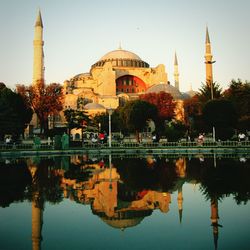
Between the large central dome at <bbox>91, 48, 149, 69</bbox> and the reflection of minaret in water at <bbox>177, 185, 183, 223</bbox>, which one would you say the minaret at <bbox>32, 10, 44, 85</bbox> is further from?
the reflection of minaret in water at <bbox>177, 185, 183, 223</bbox>

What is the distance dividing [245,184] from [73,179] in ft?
13.6

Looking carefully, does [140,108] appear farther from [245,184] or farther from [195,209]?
[195,209]

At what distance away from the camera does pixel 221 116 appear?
23.1 m

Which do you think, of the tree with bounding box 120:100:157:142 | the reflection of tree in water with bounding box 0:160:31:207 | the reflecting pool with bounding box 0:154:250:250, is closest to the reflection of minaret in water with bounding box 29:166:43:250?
the reflecting pool with bounding box 0:154:250:250

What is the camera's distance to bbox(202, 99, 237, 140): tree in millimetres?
23156

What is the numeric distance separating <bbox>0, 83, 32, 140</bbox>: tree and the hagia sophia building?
53.3 feet

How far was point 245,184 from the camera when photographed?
23.9 ft

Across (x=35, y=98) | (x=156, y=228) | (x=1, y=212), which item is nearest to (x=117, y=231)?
(x=156, y=228)

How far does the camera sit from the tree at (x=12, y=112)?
85.2 feet

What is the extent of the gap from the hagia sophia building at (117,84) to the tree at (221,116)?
19366mm

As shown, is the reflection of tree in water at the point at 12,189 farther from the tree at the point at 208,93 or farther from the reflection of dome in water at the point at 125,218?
the tree at the point at 208,93

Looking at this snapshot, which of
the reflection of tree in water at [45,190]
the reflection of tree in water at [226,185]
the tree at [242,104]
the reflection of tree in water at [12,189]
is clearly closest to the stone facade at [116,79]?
the tree at [242,104]

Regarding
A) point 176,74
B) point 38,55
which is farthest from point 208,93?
point 176,74

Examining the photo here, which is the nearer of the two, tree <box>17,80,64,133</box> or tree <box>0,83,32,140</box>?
tree <box>0,83,32,140</box>
